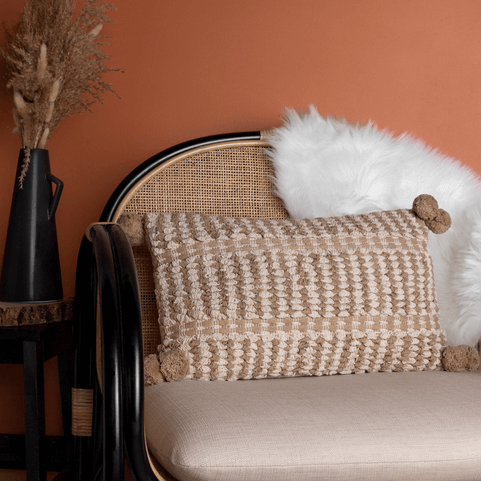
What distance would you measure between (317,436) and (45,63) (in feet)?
3.05

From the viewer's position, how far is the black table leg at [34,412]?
41.4 inches

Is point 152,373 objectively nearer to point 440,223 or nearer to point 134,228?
point 134,228

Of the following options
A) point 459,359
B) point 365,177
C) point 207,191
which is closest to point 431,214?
point 365,177

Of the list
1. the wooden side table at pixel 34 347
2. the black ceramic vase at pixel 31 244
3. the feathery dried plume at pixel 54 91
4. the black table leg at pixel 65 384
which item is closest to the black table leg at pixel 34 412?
the wooden side table at pixel 34 347

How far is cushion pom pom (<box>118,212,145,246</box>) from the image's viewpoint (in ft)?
3.49

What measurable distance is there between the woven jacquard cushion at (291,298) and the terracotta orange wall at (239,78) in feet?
1.55

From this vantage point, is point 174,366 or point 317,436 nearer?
point 317,436

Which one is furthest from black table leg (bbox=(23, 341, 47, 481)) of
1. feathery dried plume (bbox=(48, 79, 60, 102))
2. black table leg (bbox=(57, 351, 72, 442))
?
feathery dried plume (bbox=(48, 79, 60, 102))

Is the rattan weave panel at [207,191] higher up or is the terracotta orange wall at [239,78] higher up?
the terracotta orange wall at [239,78]

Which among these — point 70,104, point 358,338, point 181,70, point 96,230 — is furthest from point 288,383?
point 181,70

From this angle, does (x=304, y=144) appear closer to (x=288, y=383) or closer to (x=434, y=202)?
(x=434, y=202)

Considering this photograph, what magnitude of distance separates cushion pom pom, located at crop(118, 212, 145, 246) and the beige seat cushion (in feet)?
1.26

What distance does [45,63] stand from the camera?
3.64 feet

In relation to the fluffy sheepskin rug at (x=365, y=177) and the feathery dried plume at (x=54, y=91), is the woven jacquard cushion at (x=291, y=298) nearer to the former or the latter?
the fluffy sheepskin rug at (x=365, y=177)
